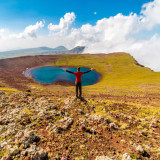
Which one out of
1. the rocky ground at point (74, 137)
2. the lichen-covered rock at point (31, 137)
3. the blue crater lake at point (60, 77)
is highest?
the lichen-covered rock at point (31, 137)

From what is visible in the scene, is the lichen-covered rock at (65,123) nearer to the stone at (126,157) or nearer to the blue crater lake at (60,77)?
the stone at (126,157)

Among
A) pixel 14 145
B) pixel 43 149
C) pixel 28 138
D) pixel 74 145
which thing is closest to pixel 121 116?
pixel 74 145

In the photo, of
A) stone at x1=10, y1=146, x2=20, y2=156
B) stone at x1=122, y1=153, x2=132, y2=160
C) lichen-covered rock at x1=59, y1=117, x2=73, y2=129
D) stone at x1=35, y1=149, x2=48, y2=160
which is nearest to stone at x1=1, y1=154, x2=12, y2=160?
stone at x1=10, y1=146, x2=20, y2=156

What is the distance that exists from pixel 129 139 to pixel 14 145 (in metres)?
9.53

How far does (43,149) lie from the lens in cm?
739

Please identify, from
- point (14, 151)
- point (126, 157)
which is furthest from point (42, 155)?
point (126, 157)

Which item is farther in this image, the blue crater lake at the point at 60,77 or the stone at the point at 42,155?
the blue crater lake at the point at 60,77

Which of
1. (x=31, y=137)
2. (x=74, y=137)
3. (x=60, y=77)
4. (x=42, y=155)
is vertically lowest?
(x=60, y=77)

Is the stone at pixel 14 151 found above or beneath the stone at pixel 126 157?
above

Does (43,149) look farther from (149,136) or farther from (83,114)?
(149,136)

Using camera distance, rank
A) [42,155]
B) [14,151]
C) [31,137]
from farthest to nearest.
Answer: [31,137]
[14,151]
[42,155]

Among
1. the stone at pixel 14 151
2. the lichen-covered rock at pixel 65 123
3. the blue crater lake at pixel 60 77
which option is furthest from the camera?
the blue crater lake at pixel 60 77

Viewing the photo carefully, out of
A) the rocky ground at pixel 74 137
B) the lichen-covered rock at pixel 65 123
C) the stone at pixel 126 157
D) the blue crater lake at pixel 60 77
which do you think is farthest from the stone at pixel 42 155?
the blue crater lake at pixel 60 77

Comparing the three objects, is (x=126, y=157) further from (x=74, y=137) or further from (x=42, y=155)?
(x=42, y=155)
